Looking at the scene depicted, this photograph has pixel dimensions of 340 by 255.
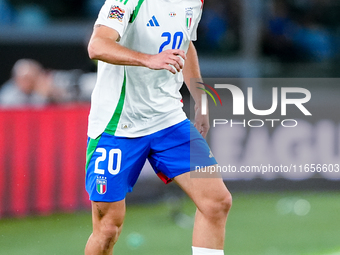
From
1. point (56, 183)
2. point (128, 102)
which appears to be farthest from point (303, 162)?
point (128, 102)

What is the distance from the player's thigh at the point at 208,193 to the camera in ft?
9.93

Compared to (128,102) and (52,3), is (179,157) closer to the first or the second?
(128,102)

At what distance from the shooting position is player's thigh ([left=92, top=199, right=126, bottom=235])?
3143 mm

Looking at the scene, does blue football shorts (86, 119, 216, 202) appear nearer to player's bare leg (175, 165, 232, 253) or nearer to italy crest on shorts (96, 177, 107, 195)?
italy crest on shorts (96, 177, 107, 195)

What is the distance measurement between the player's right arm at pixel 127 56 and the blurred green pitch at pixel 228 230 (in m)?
2.17

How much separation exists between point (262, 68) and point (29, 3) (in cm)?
446

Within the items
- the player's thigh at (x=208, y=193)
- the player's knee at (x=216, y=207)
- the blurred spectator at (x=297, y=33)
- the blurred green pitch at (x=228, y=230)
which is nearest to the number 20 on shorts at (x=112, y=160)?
the player's thigh at (x=208, y=193)

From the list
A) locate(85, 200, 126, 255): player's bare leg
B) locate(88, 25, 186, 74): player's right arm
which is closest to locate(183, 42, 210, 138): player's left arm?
locate(85, 200, 126, 255): player's bare leg

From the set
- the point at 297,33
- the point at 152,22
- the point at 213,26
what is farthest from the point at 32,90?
the point at 297,33

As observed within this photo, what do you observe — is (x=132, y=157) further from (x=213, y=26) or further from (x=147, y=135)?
(x=213, y=26)

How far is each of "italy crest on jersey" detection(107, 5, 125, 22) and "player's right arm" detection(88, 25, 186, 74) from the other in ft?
0.39

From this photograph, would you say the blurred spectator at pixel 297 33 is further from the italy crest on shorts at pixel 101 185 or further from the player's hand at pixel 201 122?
the italy crest on shorts at pixel 101 185

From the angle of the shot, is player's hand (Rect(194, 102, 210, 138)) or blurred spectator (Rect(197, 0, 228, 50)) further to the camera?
blurred spectator (Rect(197, 0, 228, 50))

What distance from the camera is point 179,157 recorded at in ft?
10.4
